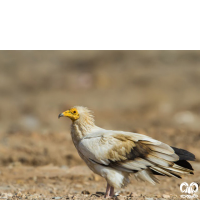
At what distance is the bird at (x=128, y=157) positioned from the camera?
6715 millimetres

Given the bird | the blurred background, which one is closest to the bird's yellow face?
the bird

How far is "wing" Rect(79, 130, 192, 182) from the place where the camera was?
6.71 meters

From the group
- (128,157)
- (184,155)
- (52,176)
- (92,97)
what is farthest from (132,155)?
(92,97)

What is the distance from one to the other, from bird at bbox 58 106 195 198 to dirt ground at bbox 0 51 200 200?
49 cm

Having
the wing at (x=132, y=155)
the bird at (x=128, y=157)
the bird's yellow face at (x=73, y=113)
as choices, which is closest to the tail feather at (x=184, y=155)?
the bird at (x=128, y=157)

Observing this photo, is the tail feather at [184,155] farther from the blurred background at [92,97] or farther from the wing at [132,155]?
the blurred background at [92,97]

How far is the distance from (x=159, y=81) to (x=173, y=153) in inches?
844

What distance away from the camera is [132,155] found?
6.75m

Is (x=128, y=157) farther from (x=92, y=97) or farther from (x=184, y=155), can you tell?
(x=92, y=97)

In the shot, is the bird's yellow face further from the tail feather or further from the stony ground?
the tail feather

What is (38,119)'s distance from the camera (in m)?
21.5

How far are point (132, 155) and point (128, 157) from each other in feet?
0.25
